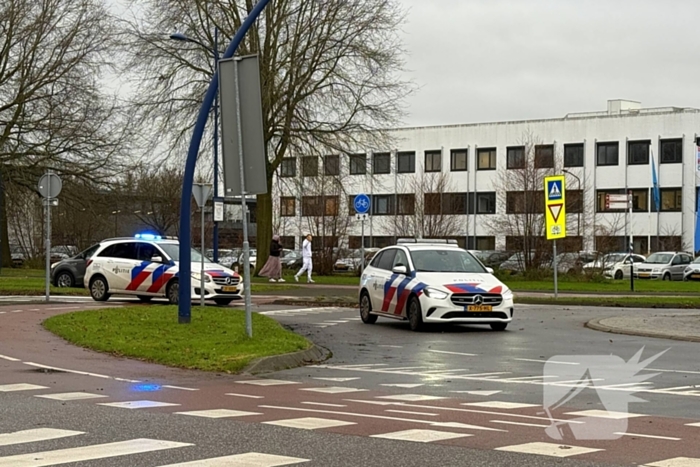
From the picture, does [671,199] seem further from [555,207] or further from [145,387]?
[145,387]

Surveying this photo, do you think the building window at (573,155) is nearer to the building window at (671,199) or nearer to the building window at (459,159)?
the building window at (671,199)

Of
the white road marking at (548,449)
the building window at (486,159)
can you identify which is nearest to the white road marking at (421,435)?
the white road marking at (548,449)

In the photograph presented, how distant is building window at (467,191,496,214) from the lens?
87.4 metres

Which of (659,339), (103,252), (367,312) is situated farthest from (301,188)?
A: (659,339)

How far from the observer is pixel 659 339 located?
65.4 ft

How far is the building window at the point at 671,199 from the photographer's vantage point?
3108 inches

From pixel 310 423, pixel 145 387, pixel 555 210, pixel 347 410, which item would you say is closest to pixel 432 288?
pixel 145 387

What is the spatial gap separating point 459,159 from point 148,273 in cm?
6178

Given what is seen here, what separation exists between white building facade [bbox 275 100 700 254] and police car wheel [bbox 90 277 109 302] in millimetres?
34359

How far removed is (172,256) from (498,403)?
61.1 feet

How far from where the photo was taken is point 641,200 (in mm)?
80438

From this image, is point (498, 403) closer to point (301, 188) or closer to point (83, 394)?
point (83, 394)

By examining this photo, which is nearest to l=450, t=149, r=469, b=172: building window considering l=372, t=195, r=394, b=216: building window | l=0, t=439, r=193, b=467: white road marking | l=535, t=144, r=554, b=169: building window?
l=372, t=195, r=394, b=216: building window

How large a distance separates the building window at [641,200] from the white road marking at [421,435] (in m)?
73.8
